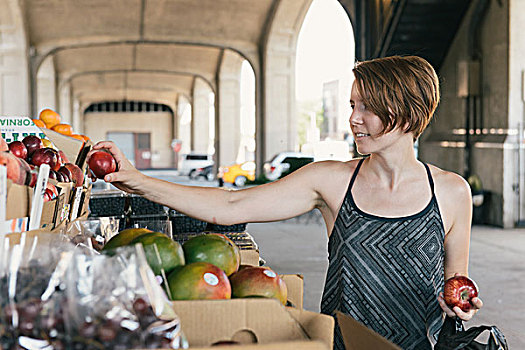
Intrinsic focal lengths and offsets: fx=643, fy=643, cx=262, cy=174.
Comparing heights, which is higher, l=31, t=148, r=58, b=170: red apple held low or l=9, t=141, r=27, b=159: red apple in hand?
l=9, t=141, r=27, b=159: red apple in hand

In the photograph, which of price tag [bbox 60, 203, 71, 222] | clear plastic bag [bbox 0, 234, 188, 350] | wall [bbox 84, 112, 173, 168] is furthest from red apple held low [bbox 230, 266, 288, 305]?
wall [bbox 84, 112, 173, 168]

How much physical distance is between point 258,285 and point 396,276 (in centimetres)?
71

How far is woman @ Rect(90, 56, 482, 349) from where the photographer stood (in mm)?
1881

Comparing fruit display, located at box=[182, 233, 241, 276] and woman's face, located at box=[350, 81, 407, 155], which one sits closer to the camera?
fruit display, located at box=[182, 233, 241, 276]

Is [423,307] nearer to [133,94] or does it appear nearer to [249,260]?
[249,260]

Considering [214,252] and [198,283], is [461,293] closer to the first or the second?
[214,252]

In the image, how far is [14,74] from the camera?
18.5m

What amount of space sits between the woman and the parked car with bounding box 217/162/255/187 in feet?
71.2

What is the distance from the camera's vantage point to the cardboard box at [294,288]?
5.11 ft

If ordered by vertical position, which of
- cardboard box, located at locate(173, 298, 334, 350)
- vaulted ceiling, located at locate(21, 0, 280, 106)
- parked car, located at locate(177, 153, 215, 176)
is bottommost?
parked car, located at locate(177, 153, 215, 176)

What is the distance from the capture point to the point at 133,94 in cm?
4134

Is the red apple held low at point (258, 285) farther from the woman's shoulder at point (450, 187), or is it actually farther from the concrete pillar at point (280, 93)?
the concrete pillar at point (280, 93)

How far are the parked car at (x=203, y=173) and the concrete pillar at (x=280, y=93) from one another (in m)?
13.0

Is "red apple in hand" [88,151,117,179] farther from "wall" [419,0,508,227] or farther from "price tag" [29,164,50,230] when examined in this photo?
"wall" [419,0,508,227]
